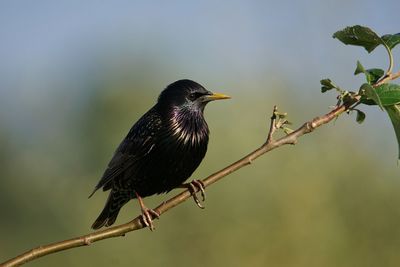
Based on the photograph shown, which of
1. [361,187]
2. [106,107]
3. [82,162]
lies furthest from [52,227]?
[361,187]

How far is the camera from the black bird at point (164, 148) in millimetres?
4465

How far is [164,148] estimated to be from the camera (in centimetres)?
449

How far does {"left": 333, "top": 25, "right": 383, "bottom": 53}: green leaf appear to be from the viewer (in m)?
2.82

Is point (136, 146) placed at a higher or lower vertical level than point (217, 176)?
higher

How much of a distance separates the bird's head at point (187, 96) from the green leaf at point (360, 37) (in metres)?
1.91

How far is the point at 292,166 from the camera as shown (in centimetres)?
1291

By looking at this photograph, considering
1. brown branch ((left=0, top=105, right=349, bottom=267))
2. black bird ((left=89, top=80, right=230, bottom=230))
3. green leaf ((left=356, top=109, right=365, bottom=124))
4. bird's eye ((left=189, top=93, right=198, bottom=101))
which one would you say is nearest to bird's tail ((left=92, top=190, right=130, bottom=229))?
black bird ((left=89, top=80, right=230, bottom=230))

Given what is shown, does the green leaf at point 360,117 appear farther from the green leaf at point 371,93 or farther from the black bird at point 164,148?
the black bird at point 164,148

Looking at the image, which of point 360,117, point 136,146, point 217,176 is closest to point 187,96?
point 136,146

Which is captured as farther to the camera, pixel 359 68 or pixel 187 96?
pixel 187 96

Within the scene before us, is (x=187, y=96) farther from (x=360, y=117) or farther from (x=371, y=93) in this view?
(x=371, y=93)

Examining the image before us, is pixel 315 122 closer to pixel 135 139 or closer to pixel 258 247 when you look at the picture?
pixel 135 139

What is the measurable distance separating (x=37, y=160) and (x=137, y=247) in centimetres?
495

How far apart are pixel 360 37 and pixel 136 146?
7.05 ft
